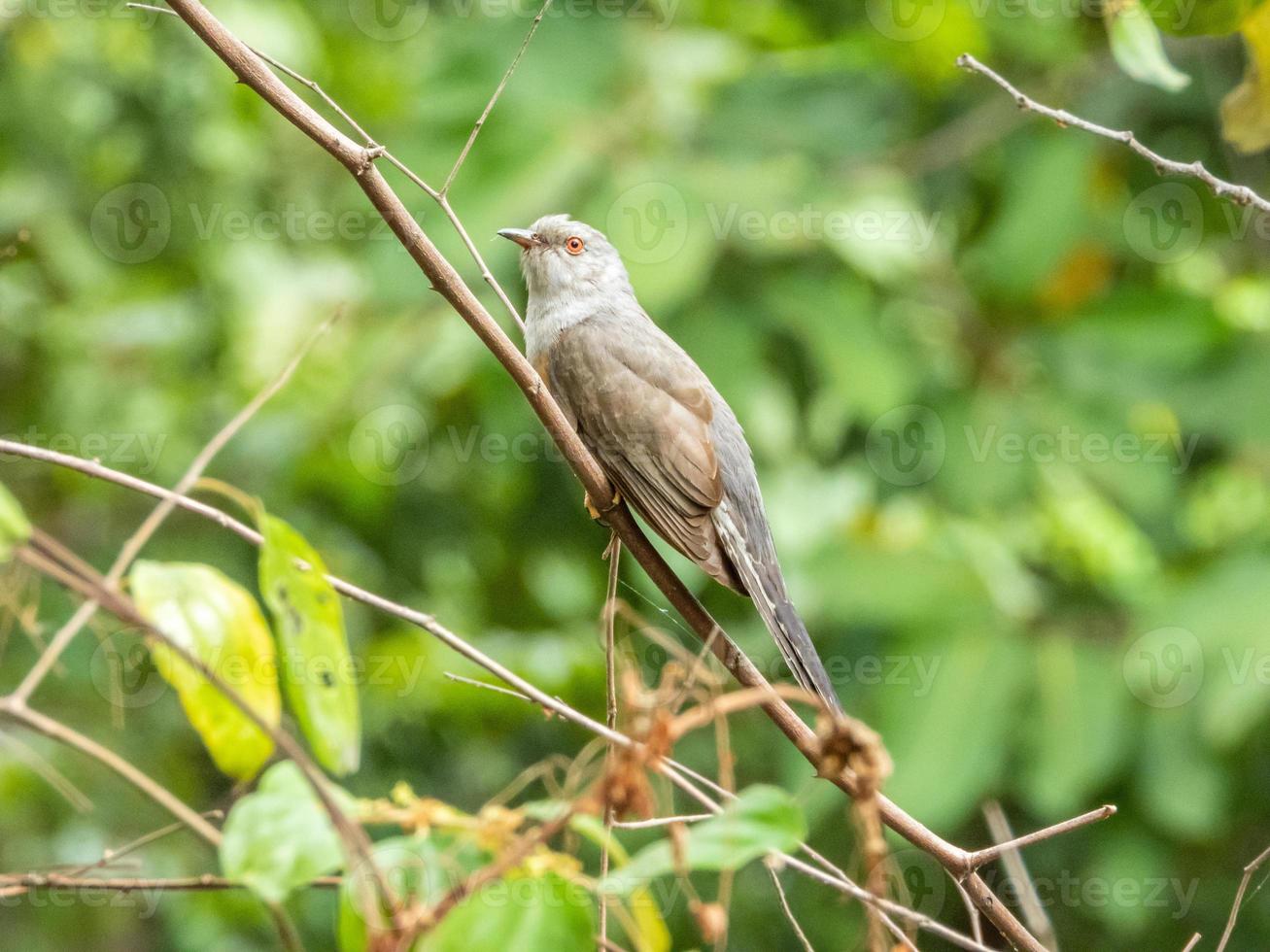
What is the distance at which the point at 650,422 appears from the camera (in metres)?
4.00

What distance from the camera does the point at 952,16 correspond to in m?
5.12

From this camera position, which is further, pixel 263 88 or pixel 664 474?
pixel 664 474

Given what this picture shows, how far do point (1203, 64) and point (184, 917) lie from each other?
5.46 meters

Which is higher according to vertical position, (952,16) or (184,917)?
(952,16)

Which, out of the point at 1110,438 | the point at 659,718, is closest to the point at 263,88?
the point at 659,718

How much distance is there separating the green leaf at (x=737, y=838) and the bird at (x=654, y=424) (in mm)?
1990

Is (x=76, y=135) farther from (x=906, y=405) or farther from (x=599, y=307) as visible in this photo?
(x=906, y=405)

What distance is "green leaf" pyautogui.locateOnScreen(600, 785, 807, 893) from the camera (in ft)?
4.27

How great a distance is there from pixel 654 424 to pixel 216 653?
2.25m

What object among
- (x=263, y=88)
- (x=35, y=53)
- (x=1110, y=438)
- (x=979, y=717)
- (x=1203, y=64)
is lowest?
(x=979, y=717)

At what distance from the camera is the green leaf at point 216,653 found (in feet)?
5.99
